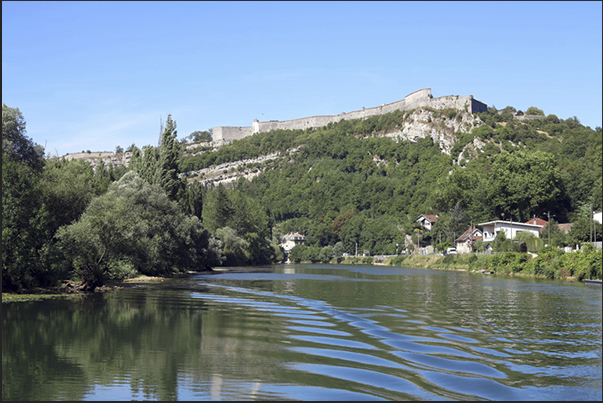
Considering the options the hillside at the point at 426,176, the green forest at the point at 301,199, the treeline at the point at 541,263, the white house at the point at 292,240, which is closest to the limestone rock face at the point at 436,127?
the hillside at the point at 426,176

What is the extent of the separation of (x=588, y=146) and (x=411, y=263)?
4574 centimetres

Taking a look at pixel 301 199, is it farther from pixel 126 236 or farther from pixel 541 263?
pixel 126 236

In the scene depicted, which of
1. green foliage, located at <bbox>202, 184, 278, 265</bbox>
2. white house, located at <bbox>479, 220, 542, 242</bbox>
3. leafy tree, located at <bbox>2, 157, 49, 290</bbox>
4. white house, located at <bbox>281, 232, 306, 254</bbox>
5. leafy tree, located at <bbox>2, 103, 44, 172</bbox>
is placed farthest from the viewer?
white house, located at <bbox>281, 232, 306, 254</bbox>

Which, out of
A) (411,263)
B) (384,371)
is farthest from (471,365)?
(411,263)

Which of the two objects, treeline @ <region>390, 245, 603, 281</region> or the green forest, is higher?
the green forest

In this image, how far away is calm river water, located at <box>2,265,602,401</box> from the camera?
1163cm

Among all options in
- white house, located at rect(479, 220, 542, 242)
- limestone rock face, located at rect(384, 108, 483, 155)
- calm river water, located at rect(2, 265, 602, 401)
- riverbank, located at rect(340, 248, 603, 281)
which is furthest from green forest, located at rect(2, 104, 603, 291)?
calm river water, located at rect(2, 265, 602, 401)

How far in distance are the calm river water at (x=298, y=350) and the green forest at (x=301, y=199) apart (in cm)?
614

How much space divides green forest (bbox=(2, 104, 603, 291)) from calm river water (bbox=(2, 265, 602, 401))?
6140 millimetres

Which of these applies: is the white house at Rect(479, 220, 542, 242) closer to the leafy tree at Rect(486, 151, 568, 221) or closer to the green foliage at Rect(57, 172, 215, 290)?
the leafy tree at Rect(486, 151, 568, 221)

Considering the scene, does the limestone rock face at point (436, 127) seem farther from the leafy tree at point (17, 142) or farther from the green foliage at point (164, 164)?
the leafy tree at point (17, 142)

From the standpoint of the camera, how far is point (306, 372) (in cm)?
1314

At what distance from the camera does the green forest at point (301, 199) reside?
32.8 metres

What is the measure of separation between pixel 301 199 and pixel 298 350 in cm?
14825
